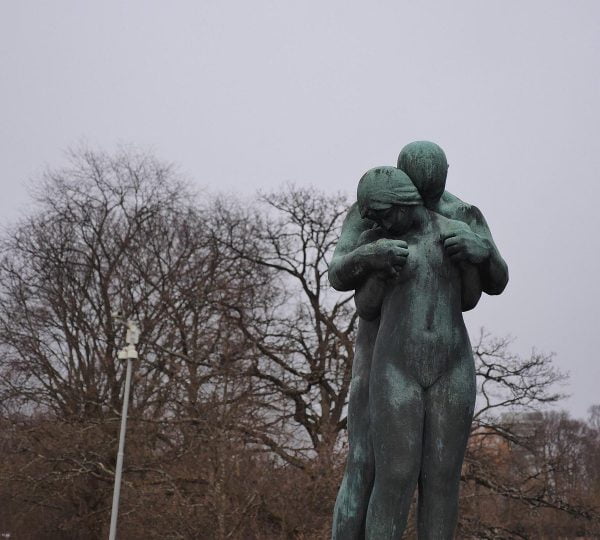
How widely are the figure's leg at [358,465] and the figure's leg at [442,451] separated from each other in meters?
0.29

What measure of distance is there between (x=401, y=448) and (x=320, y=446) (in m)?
13.4

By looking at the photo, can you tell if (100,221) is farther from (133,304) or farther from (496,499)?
(496,499)

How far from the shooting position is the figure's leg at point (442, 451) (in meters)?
4.08

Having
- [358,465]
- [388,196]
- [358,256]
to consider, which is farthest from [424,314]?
[358,465]

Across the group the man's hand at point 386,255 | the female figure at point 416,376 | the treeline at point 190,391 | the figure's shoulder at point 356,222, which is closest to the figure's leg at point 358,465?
the female figure at point 416,376

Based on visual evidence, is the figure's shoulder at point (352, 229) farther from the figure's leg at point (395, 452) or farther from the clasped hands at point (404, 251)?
the figure's leg at point (395, 452)

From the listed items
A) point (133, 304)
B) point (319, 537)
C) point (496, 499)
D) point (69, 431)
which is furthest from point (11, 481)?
point (496, 499)

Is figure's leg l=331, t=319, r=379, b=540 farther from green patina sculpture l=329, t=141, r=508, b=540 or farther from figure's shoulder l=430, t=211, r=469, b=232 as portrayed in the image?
figure's shoulder l=430, t=211, r=469, b=232

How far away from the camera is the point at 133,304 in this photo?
23.2 m

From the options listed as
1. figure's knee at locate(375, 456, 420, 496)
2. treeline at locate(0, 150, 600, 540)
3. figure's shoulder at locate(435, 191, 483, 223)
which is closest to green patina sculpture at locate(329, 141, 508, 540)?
figure's knee at locate(375, 456, 420, 496)

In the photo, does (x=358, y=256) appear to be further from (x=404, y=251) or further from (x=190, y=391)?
(x=190, y=391)

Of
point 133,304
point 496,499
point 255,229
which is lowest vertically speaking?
point 496,499

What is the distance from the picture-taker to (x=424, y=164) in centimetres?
433

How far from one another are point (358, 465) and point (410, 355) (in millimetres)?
639
